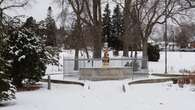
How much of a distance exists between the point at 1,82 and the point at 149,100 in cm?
566

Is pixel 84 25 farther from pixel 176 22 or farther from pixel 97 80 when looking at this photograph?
pixel 97 80

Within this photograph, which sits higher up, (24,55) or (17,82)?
(24,55)

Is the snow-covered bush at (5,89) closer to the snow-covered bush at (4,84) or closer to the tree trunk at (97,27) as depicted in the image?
the snow-covered bush at (4,84)

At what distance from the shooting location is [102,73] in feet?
83.7

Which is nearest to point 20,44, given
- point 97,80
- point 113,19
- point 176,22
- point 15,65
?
point 15,65

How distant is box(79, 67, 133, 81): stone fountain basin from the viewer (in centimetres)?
2538

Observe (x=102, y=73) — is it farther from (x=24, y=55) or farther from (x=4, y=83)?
(x=4, y=83)

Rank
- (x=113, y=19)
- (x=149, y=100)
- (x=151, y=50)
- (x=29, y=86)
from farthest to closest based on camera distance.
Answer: (x=113, y=19) → (x=151, y=50) → (x=29, y=86) → (x=149, y=100)

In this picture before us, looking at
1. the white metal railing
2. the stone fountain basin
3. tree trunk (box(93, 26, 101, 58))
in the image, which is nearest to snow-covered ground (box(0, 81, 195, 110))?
the stone fountain basin

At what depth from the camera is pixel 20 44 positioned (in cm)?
2112

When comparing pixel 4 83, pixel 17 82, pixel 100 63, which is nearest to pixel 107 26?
pixel 100 63

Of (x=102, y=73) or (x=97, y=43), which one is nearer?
(x=102, y=73)

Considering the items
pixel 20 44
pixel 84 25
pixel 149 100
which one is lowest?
pixel 149 100

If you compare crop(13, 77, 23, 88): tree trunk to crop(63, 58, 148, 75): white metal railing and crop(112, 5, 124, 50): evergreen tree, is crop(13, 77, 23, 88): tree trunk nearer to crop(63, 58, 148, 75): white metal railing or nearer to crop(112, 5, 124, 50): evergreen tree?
crop(63, 58, 148, 75): white metal railing
